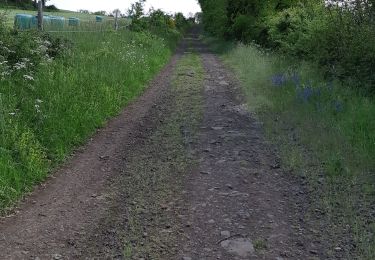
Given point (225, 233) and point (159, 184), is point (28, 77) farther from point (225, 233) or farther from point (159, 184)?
point (225, 233)

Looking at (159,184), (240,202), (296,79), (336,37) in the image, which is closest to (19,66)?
(159,184)

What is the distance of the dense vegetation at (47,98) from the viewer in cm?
550

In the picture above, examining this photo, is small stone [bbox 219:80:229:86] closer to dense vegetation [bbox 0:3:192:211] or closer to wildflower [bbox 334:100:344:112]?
dense vegetation [bbox 0:3:192:211]

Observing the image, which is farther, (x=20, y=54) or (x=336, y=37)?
(x=336, y=37)

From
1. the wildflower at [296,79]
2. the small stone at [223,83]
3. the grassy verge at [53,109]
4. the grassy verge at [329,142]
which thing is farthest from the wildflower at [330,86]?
the grassy verge at [53,109]

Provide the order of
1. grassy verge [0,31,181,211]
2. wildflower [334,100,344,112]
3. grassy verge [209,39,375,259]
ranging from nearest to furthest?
grassy verge [209,39,375,259] < grassy verge [0,31,181,211] < wildflower [334,100,344,112]

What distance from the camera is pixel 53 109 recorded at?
23.8 feet

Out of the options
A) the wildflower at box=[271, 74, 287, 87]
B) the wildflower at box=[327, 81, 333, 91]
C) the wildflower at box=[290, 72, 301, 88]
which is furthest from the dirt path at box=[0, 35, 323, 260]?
the wildflower at box=[271, 74, 287, 87]

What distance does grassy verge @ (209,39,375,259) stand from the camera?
14.4ft

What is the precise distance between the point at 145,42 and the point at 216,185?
16449 millimetres

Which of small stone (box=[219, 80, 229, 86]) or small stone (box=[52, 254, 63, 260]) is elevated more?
small stone (box=[219, 80, 229, 86])

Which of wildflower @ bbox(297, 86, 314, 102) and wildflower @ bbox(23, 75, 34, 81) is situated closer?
wildflower @ bbox(23, 75, 34, 81)

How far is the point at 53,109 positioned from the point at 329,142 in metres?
4.35

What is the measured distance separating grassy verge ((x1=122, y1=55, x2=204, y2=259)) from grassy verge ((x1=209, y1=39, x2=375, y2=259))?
141cm
